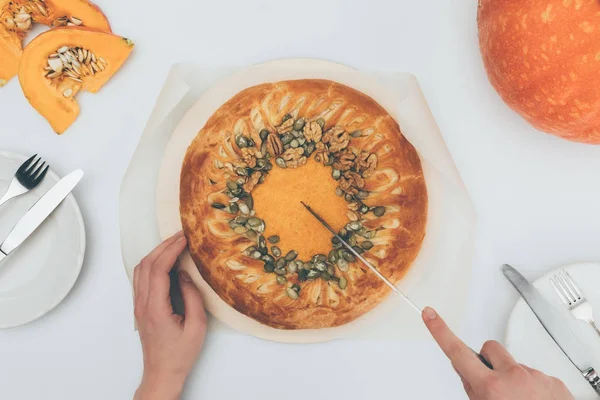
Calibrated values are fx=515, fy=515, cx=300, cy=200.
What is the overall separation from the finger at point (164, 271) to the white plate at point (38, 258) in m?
0.15

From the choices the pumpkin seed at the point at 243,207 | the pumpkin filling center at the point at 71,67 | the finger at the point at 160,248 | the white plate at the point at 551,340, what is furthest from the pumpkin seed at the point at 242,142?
the white plate at the point at 551,340

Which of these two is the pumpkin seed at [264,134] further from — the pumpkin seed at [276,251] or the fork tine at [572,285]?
the fork tine at [572,285]

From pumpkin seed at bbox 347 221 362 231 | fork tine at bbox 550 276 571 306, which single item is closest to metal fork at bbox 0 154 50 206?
pumpkin seed at bbox 347 221 362 231

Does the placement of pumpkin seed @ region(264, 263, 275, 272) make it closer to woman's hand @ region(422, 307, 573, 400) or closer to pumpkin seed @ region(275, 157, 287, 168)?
pumpkin seed @ region(275, 157, 287, 168)

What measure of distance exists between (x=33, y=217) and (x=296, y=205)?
0.49 meters

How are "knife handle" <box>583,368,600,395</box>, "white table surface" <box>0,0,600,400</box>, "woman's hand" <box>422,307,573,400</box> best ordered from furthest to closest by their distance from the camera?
1. "white table surface" <box>0,0,600,400</box>
2. "knife handle" <box>583,368,600,395</box>
3. "woman's hand" <box>422,307,573,400</box>

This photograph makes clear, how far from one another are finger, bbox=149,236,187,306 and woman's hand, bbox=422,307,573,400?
0.46 m

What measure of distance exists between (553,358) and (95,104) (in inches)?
38.3

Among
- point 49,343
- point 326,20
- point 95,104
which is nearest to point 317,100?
point 326,20

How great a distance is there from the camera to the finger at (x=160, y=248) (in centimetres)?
94

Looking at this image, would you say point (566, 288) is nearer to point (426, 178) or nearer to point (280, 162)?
point (426, 178)

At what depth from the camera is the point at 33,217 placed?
954 mm

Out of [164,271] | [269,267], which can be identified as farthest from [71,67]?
[269,267]

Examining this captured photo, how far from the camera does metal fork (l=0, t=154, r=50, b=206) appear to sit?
956 millimetres
